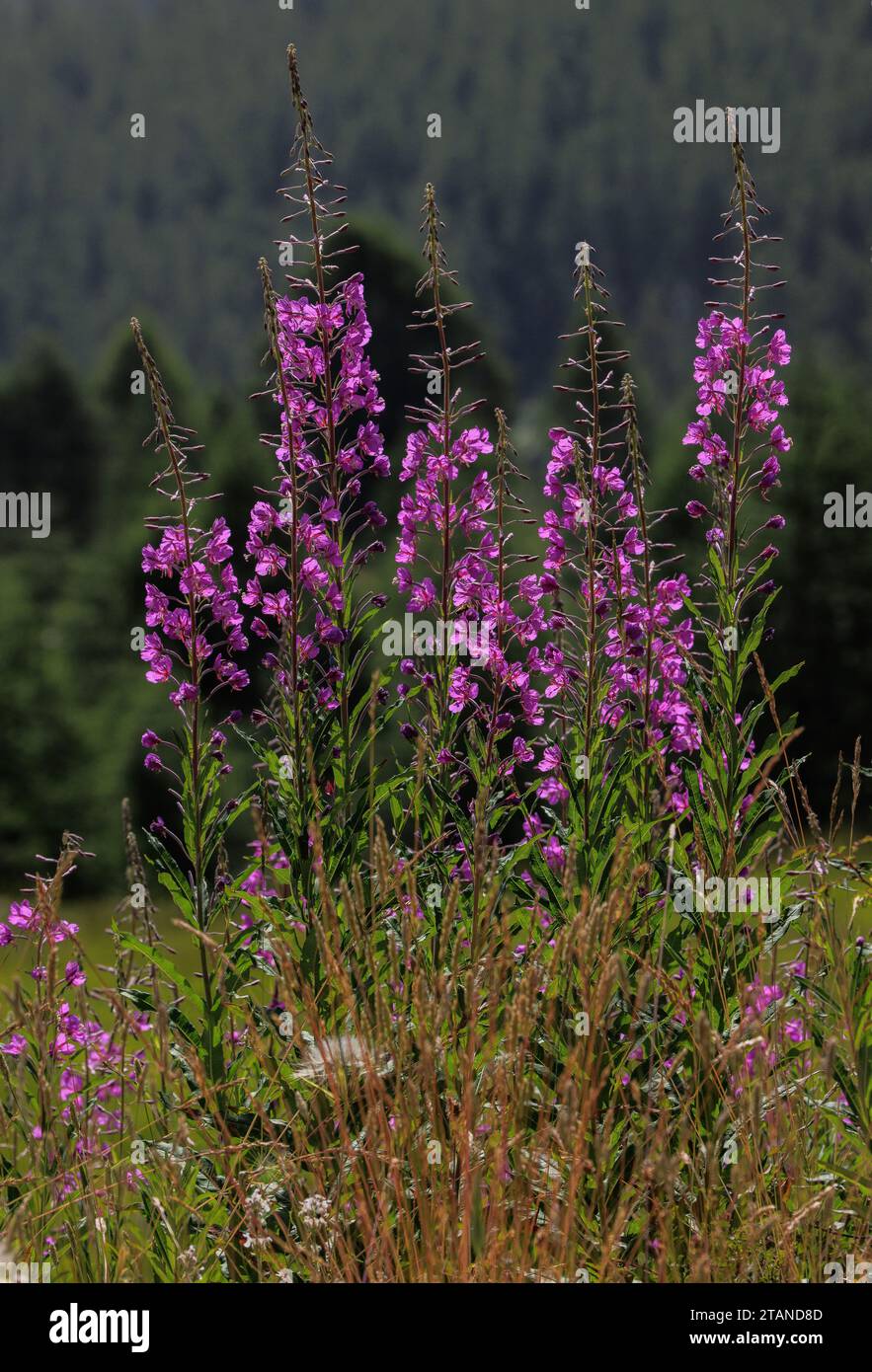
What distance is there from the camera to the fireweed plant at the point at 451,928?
387 cm

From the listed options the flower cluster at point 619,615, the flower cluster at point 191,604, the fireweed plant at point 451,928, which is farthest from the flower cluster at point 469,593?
the flower cluster at point 191,604

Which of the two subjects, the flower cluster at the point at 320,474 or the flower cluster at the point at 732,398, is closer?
the flower cluster at the point at 320,474

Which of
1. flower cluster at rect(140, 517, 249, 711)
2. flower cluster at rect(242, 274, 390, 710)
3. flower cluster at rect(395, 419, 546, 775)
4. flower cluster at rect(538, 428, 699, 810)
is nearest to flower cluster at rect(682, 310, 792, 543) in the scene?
flower cluster at rect(538, 428, 699, 810)

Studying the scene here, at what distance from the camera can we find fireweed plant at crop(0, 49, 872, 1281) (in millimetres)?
3865

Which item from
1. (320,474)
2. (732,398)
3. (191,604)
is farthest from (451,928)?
(732,398)

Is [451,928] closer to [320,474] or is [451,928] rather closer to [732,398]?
[320,474]

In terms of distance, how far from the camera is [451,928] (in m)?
3.85

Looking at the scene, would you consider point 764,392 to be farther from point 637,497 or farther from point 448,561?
point 448,561

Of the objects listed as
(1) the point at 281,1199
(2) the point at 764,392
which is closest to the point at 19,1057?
(1) the point at 281,1199

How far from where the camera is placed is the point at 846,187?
196 metres

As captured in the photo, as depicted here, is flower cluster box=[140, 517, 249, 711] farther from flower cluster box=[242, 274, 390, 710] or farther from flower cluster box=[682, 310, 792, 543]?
flower cluster box=[682, 310, 792, 543]

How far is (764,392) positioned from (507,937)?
6.84 ft

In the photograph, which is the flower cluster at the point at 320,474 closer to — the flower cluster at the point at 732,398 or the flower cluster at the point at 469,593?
the flower cluster at the point at 469,593
